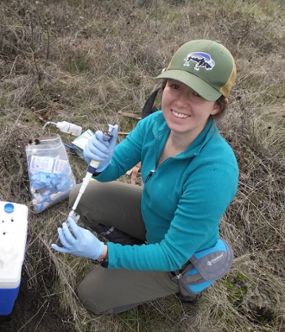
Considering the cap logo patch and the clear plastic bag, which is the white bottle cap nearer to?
the clear plastic bag

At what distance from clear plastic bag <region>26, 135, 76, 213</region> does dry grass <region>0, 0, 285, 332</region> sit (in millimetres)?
68

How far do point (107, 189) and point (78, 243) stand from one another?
2.29ft

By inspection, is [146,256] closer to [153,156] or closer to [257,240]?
[153,156]

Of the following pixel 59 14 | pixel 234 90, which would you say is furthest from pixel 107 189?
pixel 59 14

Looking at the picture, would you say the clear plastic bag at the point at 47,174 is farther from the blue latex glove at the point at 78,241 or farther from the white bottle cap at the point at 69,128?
the blue latex glove at the point at 78,241

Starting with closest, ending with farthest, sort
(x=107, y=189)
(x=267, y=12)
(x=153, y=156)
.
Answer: (x=153, y=156) → (x=107, y=189) → (x=267, y=12)

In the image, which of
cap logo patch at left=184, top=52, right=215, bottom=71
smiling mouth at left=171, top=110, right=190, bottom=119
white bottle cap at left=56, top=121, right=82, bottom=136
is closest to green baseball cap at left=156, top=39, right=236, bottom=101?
cap logo patch at left=184, top=52, right=215, bottom=71

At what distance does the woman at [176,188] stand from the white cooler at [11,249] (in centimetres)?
17

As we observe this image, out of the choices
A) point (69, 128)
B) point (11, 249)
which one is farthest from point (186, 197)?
point (69, 128)

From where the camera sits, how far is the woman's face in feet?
4.99

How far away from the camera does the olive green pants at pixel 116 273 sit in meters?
1.88

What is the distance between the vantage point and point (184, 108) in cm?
154

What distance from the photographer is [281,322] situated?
2.21 metres

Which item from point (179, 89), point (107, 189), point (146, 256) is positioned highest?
point (179, 89)
